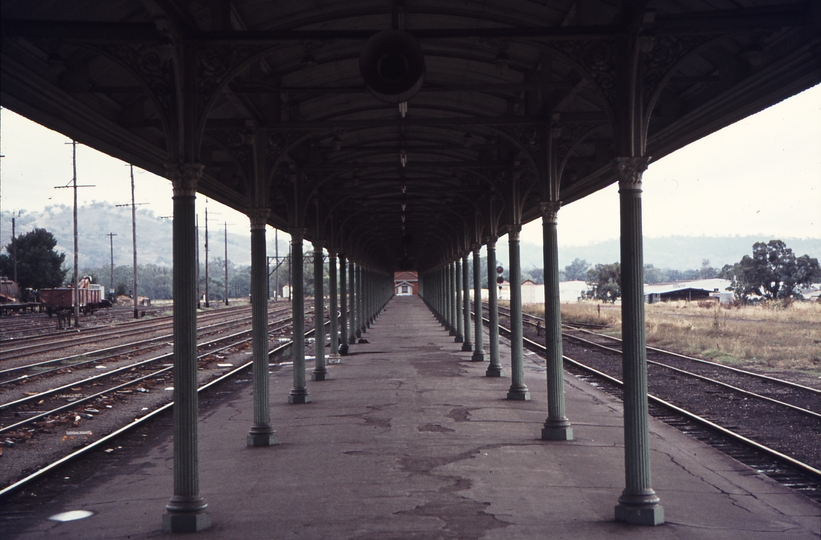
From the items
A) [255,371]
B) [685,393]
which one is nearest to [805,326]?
[685,393]

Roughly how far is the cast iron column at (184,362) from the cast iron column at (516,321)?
731 centimetres

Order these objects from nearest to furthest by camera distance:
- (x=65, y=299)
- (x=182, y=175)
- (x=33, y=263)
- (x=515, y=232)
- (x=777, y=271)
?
(x=182, y=175)
(x=515, y=232)
(x=65, y=299)
(x=777, y=271)
(x=33, y=263)

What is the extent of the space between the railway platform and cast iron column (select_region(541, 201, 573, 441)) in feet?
0.94

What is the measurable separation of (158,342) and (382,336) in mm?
9194

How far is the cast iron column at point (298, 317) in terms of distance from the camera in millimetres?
13047

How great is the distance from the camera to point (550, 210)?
10.5m

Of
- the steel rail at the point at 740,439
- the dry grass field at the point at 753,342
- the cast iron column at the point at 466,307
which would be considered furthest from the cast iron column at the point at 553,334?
the cast iron column at the point at 466,307

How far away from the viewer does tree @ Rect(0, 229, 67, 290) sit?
245ft

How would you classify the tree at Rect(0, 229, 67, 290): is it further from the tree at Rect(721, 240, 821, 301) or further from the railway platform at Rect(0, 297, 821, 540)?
the railway platform at Rect(0, 297, 821, 540)

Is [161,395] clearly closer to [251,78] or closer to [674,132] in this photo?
[251,78]

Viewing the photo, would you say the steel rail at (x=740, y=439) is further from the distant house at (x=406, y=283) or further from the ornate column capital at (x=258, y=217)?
the distant house at (x=406, y=283)

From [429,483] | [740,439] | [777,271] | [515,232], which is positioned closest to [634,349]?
[429,483]

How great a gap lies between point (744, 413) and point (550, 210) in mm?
5668

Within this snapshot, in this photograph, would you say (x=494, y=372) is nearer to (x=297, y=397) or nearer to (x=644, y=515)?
(x=297, y=397)
